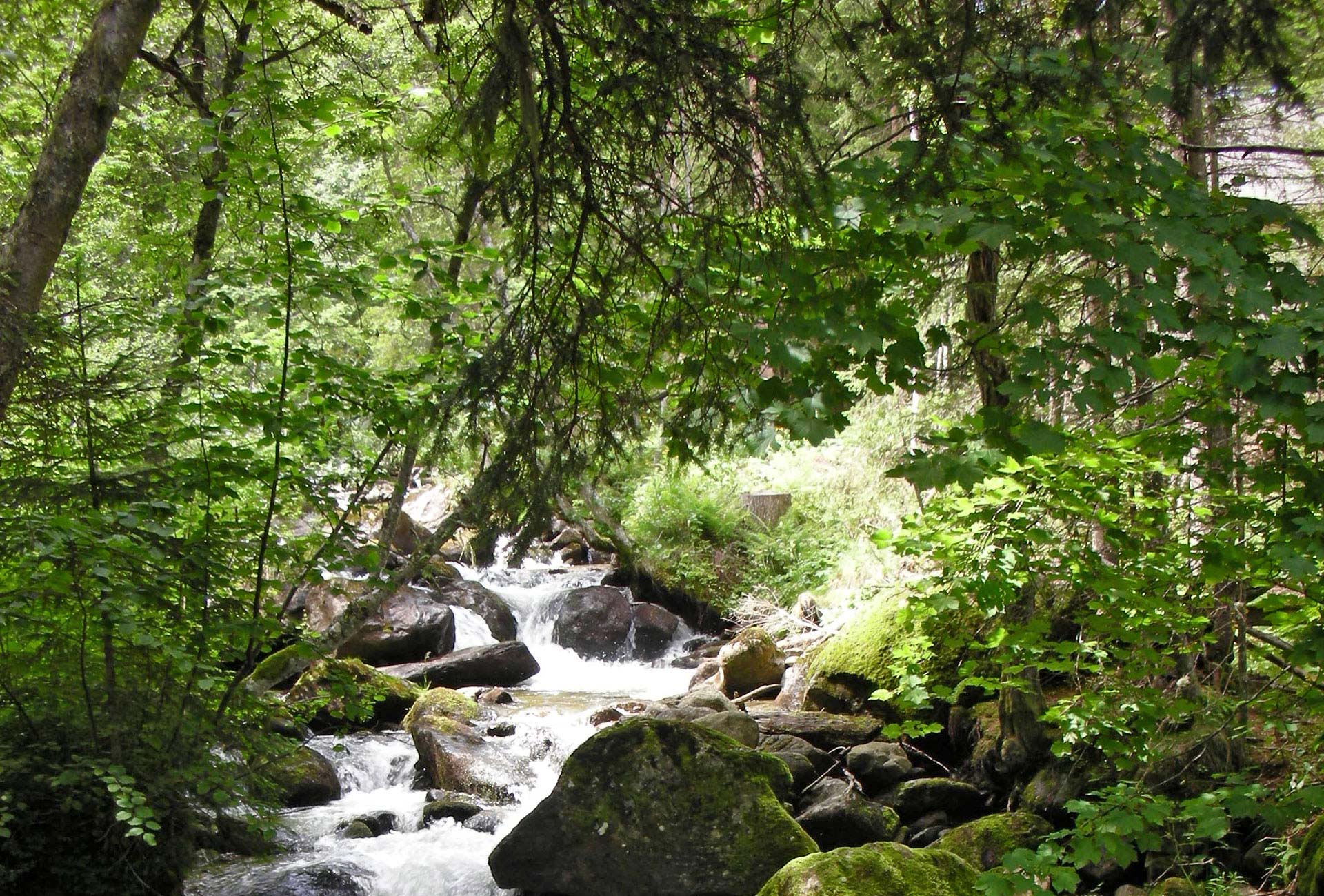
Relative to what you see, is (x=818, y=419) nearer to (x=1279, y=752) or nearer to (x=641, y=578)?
(x=1279, y=752)

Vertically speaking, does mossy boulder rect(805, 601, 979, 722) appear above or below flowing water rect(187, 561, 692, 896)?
above

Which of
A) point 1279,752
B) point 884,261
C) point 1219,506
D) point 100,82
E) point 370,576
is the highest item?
point 100,82

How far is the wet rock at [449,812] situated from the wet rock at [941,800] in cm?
333

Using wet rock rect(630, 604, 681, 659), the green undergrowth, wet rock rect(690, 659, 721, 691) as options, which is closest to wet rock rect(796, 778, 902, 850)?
the green undergrowth

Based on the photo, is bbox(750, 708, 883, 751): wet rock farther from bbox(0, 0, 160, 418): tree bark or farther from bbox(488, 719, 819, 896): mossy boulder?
bbox(0, 0, 160, 418): tree bark

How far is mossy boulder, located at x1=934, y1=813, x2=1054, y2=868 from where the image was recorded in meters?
5.97

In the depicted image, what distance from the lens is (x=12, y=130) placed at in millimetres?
6434

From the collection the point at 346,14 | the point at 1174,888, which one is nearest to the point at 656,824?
the point at 1174,888

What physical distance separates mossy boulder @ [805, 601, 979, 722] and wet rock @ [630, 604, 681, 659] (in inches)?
165

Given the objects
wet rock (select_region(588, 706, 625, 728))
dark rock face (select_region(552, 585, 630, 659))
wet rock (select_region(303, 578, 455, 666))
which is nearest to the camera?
wet rock (select_region(588, 706, 625, 728))

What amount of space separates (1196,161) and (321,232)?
5406mm

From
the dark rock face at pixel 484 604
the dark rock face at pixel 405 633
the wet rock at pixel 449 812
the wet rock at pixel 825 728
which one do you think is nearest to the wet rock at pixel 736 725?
the wet rock at pixel 825 728

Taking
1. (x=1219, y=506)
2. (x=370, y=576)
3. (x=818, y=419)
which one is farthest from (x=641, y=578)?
(x=818, y=419)

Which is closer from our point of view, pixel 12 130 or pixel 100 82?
pixel 100 82
